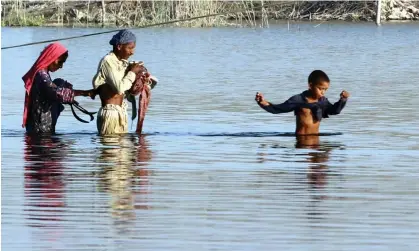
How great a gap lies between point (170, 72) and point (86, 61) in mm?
4461

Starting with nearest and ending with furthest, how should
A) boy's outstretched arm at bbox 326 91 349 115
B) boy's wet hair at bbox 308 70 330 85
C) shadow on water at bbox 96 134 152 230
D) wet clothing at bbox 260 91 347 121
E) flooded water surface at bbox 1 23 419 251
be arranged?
flooded water surface at bbox 1 23 419 251 → shadow on water at bbox 96 134 152 230 → boy's outstretched arm at bbox 326 91 349 115 → boy's wet hair at bbox 308 70 330 85 → wet clothing at bbox 260 91 347 121

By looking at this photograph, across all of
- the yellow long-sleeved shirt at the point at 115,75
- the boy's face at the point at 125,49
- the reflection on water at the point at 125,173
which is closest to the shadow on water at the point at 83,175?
the reflection on water at the point at 125,173

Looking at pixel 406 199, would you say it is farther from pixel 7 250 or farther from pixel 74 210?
pixel 7 250

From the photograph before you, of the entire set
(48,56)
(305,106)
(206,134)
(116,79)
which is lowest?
(206,134)

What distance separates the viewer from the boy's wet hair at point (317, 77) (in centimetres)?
1376

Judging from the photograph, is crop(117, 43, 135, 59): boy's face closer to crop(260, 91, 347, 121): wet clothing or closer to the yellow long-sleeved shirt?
the yellow long-sleeved shirt

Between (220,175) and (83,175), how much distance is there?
1.04m

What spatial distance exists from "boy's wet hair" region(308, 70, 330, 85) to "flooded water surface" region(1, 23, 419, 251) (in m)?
0.58

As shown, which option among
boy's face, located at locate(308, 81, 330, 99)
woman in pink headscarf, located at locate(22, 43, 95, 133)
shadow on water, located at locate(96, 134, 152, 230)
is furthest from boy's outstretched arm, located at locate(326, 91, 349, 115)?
woman in pink headscarf, located at locate(22, 43, 95, 133)

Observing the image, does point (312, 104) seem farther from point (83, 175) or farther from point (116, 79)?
point (83, 175)

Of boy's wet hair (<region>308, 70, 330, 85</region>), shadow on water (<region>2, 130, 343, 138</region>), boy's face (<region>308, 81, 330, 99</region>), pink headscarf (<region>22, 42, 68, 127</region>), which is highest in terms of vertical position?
pink headscarf (<region>22, 42, 68, 127</region>)

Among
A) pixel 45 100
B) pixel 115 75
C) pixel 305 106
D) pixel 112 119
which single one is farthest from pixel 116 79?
pixel 305 106

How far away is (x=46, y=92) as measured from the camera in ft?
45.7

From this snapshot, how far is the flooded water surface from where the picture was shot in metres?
8.70
